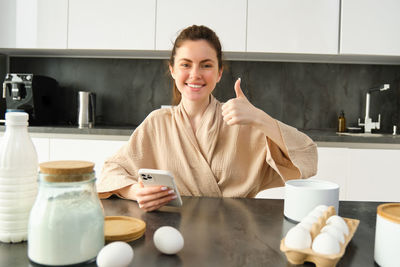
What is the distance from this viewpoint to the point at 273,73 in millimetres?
2973

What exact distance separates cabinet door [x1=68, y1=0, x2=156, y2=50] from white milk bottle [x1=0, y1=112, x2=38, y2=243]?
2.10 metres

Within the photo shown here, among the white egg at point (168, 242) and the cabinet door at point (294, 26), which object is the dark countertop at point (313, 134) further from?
the white egg at point (168, 242)

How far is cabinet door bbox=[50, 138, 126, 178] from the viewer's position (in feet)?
8.07

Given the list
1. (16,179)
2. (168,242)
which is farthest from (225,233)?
(16,179)

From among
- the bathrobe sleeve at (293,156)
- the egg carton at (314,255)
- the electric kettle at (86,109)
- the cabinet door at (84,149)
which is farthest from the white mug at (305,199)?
the electric kettle at (86,109)

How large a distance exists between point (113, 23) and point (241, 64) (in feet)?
3.46

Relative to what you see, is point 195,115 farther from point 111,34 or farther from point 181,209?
point 111,34

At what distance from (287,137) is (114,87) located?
222 cm

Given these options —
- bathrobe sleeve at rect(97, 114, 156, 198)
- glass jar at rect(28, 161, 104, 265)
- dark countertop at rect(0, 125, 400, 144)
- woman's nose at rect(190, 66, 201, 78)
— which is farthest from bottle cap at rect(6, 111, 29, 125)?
dark countertop at rect(0, 125, 400, 144)

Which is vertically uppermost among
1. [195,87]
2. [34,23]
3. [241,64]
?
[34,23]

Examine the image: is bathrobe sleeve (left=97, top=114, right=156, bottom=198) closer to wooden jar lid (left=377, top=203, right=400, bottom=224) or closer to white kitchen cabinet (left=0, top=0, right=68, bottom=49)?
wooden jar lid (left=377, top=203, right=400, bottom=224)

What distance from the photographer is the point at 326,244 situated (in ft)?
1.91

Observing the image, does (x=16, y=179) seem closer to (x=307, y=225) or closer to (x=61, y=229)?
(x=61, y=229)

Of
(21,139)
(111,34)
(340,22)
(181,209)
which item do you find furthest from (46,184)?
(340,22)
